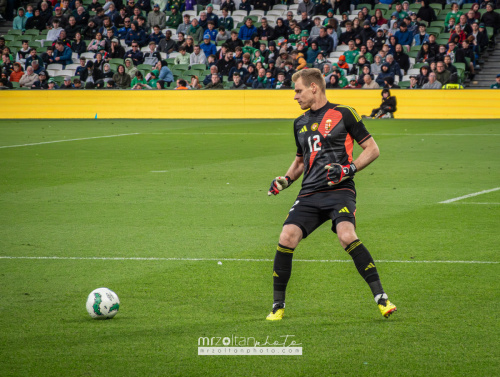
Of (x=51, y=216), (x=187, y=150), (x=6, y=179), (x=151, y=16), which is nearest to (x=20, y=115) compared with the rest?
(x=151, y=16)

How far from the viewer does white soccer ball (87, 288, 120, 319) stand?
5.62 metres

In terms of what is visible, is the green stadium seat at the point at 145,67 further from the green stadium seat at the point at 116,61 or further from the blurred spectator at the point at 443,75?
the blurred spectator at the point at 443,75

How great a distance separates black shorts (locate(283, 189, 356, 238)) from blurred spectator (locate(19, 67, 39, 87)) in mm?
28289

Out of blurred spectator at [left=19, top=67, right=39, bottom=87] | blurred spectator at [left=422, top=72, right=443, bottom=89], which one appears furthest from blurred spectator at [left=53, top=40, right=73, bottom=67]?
blurred spectator at [left=422, top=72, right=443, bottom=89]

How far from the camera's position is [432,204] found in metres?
11.0

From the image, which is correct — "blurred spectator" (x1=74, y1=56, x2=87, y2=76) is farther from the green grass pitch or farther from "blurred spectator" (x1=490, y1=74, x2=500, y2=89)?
the green grass pitch

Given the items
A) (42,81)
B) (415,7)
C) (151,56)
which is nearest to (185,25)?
(151,56)

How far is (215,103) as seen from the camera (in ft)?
95.9

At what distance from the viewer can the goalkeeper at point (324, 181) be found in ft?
18.3

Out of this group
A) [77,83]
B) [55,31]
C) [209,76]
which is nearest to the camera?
[209,76]

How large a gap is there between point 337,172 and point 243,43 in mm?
26974

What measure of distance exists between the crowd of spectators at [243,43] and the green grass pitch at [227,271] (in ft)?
44.0

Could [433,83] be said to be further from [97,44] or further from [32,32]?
[32,32]

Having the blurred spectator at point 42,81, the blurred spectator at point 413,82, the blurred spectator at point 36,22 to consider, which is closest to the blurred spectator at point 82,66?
the blurred spectator at point 42,81
